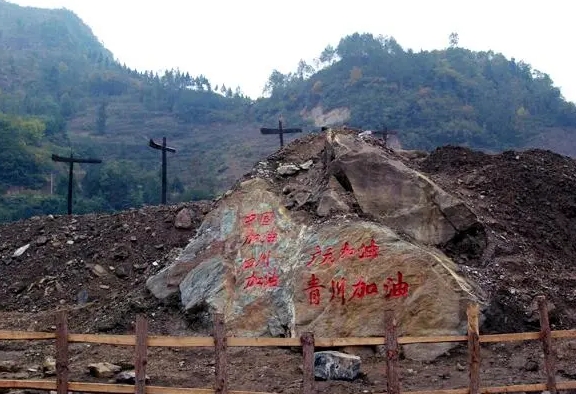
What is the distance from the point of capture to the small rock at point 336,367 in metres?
7.54

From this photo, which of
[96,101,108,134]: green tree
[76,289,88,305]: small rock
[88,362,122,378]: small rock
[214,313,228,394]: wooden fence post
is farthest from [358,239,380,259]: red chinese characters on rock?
[96,101,108,134]: green tree

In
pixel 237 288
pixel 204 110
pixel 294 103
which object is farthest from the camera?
pixel 204 110

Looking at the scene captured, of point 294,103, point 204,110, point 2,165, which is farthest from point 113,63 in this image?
point 2,165

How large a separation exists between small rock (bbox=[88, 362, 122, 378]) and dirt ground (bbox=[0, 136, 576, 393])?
0.11m

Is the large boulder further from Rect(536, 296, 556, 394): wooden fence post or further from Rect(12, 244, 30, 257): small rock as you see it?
Rect(12, 244, 30, 257): small rock

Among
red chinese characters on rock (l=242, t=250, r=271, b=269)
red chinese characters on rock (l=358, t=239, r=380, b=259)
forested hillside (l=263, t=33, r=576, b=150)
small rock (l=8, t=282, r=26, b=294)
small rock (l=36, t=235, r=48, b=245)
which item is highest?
forested hillside (l=263, t=33, r=576, b=150)

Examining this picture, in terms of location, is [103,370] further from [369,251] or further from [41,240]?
[41,240]

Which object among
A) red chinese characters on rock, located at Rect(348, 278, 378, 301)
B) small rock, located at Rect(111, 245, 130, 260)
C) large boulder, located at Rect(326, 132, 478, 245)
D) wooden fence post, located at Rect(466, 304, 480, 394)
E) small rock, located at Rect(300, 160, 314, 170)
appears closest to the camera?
wooden fence post, located at Rect(466, 304, 480, 394)

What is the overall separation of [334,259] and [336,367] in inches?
72.7

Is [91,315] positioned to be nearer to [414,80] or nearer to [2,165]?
[2,165]

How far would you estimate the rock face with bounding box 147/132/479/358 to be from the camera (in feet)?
28.3

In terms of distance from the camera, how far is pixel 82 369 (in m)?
8.59

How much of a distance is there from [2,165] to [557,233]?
36643 millimetres

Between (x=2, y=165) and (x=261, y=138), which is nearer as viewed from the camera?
(x=2, y=165)
